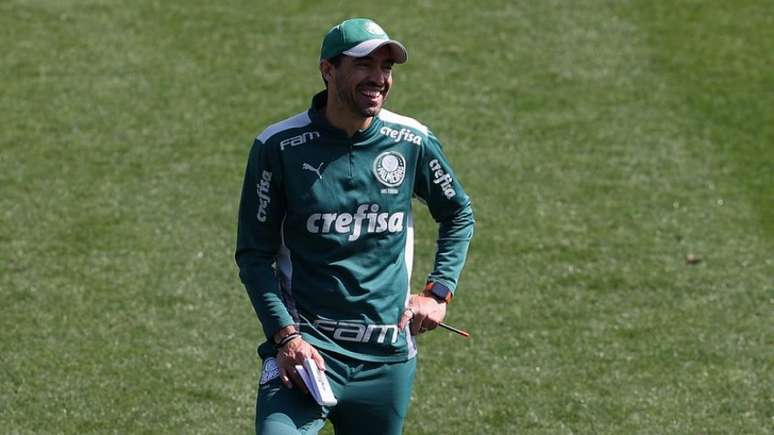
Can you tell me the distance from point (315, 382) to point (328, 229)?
61 centimetres

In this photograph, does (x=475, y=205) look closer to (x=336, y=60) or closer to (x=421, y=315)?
(x=421, y=315)

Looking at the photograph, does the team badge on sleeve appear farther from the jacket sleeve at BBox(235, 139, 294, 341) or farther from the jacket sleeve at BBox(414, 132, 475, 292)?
the jacket sleeve at BBox(235, 139, 294, 341)

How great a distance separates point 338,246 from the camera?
5473 millimetres

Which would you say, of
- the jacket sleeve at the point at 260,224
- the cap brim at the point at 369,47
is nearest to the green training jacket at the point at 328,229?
the jacket sleeve at the point at 260,224

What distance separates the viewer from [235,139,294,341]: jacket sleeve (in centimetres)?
541

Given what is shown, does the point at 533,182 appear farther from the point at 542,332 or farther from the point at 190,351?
the point at 190,351

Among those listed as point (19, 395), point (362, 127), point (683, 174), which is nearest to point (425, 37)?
point (683, 174)

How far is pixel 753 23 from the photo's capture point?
12773mm

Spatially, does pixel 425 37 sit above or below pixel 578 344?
above

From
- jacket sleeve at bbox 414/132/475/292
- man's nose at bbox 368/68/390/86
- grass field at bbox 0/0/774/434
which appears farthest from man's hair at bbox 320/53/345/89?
grass field at bbox 0/0/774/434

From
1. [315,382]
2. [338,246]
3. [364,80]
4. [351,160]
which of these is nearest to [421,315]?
[338,246]

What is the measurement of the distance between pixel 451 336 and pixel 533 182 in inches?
85.1

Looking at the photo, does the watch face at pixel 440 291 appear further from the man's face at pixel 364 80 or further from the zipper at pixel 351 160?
the man's face at pixel 364 80

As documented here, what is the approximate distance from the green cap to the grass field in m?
2.89
